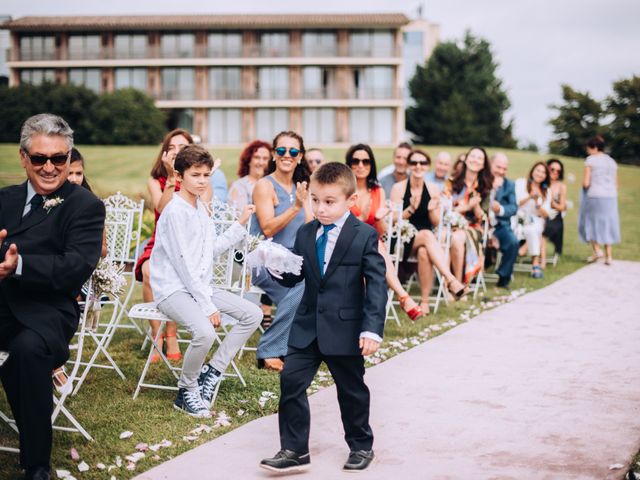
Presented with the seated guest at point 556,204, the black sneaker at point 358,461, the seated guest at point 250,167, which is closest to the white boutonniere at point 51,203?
the black sneaker at point 358,461

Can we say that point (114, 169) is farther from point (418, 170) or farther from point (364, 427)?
point (364, 427)

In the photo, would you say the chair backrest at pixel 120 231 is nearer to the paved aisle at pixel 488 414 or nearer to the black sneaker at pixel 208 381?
the black sneaker at pixel 208 381

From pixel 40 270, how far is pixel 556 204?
12116mm

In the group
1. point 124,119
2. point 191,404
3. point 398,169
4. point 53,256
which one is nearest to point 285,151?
point 191,404

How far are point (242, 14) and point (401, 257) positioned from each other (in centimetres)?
5142

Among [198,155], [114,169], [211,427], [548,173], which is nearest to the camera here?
[211,427]

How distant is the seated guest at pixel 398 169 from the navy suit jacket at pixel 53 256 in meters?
7.00

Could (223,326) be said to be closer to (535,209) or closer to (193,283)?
(193,283)

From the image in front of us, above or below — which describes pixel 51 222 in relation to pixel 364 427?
above

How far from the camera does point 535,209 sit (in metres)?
14.4

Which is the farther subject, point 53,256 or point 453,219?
point 453,219

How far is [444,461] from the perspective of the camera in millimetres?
4441

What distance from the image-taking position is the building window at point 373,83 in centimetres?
5791

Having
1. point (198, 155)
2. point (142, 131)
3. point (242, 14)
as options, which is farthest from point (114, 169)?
point (198, 155)
